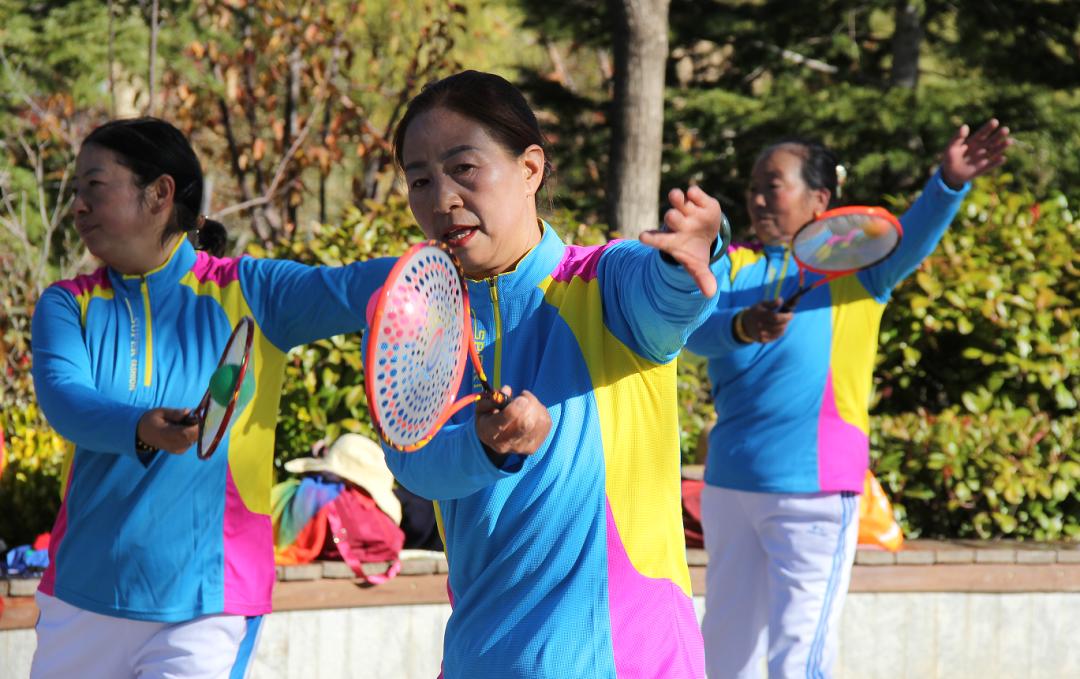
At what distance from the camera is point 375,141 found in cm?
1049

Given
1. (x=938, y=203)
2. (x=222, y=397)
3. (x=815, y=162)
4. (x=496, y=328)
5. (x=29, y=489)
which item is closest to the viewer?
(x=496, y=328)

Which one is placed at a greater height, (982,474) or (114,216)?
(114,216)

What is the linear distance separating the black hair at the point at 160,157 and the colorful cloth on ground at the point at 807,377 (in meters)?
1.80

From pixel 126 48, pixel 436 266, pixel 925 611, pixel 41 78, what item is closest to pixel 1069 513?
pixel 925 611

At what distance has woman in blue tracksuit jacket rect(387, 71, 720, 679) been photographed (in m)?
2.32

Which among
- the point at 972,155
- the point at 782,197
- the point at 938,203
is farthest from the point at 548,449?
the point at 972,155

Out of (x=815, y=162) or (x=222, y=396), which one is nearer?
(x=222, y=396)

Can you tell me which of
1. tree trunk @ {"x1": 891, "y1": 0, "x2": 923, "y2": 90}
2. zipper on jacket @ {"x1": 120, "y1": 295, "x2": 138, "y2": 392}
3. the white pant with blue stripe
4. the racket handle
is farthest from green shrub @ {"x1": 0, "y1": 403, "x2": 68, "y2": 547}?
tree trunk @ {"x1": 891, "y1": 0, "x2": 923, "y2": 90}

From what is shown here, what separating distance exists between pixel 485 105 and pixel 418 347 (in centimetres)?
52

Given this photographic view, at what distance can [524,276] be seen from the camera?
2.45m

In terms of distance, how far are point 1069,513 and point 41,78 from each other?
917 cm

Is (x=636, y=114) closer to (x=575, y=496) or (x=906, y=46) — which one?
(x=906, y=46)

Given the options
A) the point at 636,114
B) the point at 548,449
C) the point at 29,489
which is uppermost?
the point at 636,114

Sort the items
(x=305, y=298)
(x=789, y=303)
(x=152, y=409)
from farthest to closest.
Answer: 1. (x=789, y=303)
2. (x=305, y=298)
3. (x=152, y=409)
